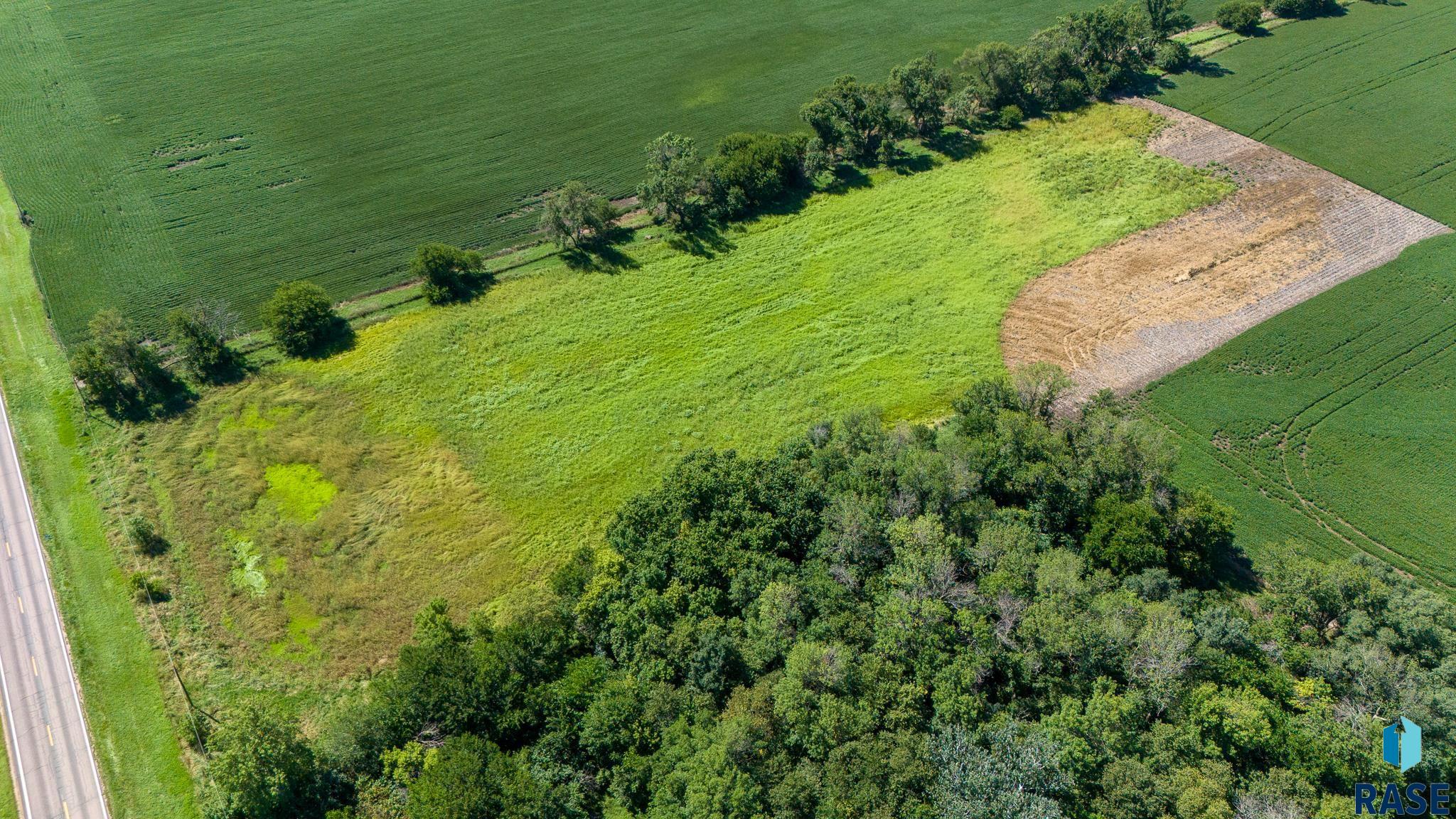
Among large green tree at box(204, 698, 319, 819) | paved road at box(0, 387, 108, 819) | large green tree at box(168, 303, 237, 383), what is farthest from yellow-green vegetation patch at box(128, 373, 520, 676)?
large green tree at box(204, 698, 319, 819)

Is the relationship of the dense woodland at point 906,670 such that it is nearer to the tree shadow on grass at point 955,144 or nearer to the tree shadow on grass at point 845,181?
the tree shadow on grass at point 845,181

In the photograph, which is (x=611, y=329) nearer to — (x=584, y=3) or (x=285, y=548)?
(x=285, y=548)

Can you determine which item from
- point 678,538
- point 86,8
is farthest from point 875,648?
point 86,8

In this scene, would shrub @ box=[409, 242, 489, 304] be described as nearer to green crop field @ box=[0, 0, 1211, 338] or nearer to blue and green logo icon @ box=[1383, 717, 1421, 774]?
green crop field @ box=[0, 0, 1211, 338]

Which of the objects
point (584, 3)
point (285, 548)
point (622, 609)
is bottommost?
point (622, 609)

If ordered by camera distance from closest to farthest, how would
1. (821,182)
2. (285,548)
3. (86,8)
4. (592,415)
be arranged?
(285,548) < (592,415) < (821,182) < (86,8)

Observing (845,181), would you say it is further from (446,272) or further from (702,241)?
(446,272)
